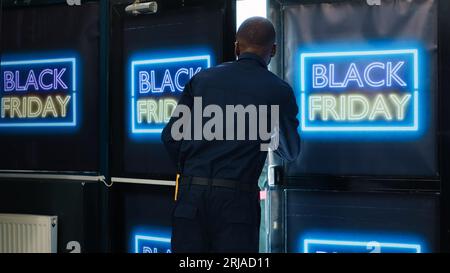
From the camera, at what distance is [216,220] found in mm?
2664

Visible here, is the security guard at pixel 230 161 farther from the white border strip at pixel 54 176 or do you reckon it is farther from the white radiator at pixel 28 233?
the white radiator at pixel 28 233

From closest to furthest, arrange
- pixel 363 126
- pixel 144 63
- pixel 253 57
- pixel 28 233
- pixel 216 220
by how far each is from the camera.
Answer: pixel 216 220 < pixel 253 57 < pixel 363 126 < pixel 144 63 < pixel 28 233

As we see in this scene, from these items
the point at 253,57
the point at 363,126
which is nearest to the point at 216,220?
the point at 253,57

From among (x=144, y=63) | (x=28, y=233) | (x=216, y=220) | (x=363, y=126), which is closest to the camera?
(x=216, y=220)

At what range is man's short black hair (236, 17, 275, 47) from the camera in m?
2.83

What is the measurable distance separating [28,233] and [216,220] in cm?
187

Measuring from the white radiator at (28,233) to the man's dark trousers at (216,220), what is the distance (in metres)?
1.51

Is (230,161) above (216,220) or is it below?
above

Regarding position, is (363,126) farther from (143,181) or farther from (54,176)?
(54,176)

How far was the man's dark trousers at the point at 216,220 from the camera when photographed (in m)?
2.64

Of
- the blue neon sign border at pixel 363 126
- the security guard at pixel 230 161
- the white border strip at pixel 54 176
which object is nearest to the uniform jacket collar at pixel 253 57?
the security guard at pixel 230 161

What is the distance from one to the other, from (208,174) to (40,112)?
73.2 inches
